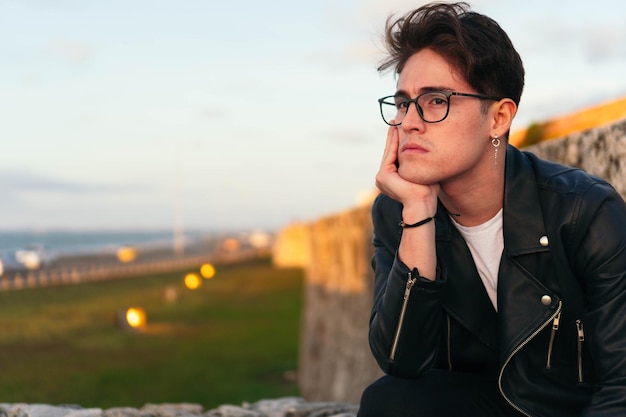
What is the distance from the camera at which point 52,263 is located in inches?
2224

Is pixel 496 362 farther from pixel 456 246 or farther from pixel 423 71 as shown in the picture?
pixel 423 71

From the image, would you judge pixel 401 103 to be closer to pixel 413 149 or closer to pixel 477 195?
pixel 413 149

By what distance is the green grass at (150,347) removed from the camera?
1460 cm

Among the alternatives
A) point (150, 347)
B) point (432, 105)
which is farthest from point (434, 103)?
point (150, 347)

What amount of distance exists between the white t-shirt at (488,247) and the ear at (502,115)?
30 cm

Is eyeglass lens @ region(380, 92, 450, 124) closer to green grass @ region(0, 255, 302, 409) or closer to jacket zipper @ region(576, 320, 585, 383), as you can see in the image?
jacket zipper @ region(576, 320, 585, 383)

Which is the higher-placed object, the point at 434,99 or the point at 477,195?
the point at 434,99

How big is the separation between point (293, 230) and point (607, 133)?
4553cm

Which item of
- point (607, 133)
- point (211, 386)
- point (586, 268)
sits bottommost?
point (211, 386)

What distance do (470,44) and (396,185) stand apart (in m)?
0.56

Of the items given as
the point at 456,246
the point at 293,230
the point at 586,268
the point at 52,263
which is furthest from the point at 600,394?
the point at 52,263

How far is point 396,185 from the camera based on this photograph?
9.61 ft

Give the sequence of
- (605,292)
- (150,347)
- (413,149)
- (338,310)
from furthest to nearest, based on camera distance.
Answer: (150,347), (338,310), (413,149), (605,292)

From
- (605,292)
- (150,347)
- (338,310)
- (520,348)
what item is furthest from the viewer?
(150,347)
